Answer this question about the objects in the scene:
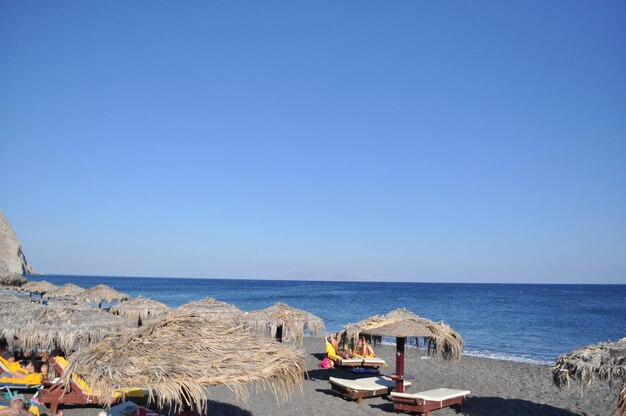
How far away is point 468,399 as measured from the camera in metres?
10.9

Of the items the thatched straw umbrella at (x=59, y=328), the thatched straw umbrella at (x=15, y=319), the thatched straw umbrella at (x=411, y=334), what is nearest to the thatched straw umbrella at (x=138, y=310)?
the thatched straw umbrella at (x=15, y=319)

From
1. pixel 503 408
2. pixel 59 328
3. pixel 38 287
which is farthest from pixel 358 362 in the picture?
pixel 38 287

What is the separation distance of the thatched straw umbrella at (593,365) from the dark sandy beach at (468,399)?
1535mm

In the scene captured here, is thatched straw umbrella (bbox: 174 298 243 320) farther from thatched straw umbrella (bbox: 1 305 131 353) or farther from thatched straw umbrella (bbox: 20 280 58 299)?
thatched straw umbrella (bbox: 20 280 58 299)

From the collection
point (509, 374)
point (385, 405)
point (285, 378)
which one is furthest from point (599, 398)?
point (285, 378)

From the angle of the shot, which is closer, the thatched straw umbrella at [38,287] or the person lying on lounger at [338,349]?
the person lying on lounger at [338,349]

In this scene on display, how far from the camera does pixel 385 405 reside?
33.0 feet

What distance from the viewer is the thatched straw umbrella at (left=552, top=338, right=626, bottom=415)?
706 centimetres

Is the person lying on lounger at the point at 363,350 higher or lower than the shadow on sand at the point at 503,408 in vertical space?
higher

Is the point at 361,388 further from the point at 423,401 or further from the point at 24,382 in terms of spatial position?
the point at 24,382

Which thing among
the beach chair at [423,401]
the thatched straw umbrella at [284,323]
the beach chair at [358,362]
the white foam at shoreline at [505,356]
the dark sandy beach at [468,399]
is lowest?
the white foam at shoreline at [505,356]

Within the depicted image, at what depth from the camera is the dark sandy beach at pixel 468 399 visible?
9562 millimetres

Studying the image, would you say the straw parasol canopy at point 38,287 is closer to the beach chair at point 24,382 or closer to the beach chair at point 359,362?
the beach chair at point 24,382

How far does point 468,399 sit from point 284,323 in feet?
17.0
